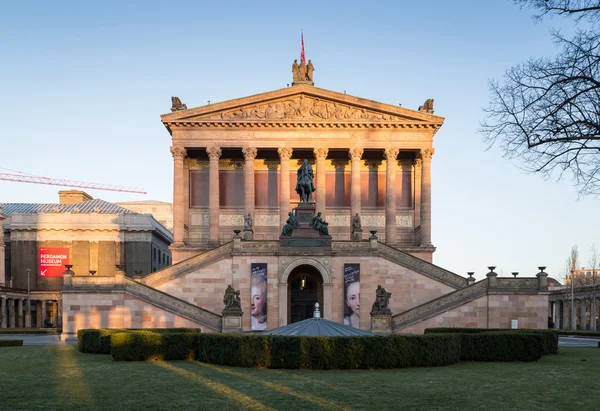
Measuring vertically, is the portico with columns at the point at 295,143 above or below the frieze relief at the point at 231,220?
above

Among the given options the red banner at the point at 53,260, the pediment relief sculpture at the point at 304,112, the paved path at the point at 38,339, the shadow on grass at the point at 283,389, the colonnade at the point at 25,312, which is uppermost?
the pediment relief sculpture at the point at 304,112

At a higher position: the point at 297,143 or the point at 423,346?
the point at 297,143

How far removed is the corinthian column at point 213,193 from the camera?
6131cm

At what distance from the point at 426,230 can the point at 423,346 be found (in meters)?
36.8

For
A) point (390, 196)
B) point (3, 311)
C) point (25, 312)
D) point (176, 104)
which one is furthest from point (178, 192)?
point (25, 312)

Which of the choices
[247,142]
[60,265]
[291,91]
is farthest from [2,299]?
[291,91]

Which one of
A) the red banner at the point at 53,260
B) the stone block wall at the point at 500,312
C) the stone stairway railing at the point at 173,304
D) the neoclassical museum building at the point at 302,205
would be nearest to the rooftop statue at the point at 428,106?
the neoclassical museum building at the point at 302,205

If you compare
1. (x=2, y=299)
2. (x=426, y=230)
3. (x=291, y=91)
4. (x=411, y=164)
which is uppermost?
(x=291, y=91)

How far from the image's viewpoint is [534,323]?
4441cm

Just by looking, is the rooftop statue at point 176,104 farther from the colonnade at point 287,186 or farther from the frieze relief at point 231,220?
the frieze relief at point 231,220

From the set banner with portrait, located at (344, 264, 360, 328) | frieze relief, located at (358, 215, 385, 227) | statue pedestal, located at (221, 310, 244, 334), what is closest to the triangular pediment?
frieze relief, located at (358, 215, 385, 227)

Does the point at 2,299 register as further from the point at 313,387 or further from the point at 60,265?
the point at 313,387

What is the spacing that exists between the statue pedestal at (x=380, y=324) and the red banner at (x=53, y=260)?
5261 cm

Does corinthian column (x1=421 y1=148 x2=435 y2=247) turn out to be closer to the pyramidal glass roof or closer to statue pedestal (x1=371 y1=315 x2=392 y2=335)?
statue pedestal (x1=371 y1=315 x2=392 y2=335)
